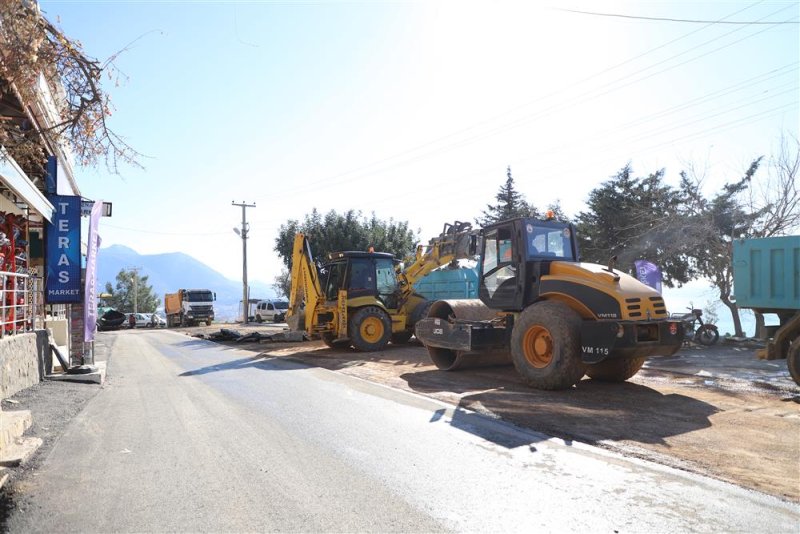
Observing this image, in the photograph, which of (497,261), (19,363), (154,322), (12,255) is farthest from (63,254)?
(154,322)

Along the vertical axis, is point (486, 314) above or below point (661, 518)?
above

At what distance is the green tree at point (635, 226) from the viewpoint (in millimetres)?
21406

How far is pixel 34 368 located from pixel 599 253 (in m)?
22.5

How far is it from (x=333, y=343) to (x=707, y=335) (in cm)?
1152

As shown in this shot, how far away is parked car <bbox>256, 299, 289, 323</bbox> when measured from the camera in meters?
44.4

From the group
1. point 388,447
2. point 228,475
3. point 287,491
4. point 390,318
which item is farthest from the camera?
point 390,318

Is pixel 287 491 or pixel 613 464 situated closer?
pixel 287 491

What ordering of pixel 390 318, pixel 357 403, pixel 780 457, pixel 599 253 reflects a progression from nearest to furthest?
pixel 780 457, pixel 357 403, pixel 390 318, pixel 599 253

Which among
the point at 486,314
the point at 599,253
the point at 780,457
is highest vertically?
the point at 599,253

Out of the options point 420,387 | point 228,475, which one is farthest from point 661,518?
point 420,387

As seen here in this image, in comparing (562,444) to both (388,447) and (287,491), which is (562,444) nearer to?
(388,447)

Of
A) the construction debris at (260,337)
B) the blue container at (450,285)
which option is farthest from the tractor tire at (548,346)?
the construction debris at (260,337)

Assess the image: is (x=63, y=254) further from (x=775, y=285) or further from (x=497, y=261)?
(x=775, y=285)

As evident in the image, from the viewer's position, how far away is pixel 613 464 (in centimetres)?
502
